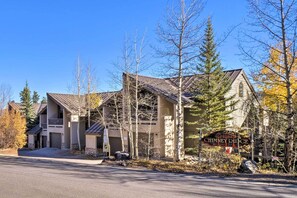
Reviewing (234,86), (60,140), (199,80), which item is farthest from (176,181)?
(60,140)

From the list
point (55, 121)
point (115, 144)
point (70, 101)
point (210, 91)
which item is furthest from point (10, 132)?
point (210, 91)

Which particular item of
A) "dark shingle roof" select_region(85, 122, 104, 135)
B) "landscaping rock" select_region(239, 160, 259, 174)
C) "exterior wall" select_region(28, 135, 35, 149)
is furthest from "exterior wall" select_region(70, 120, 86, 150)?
"landscaping rock" select_region(239, 160, 259, 174)

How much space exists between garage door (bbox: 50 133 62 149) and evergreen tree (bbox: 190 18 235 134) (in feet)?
60.6

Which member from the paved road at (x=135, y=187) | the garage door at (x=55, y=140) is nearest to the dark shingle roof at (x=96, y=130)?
the garage door at (x=55, y=140)

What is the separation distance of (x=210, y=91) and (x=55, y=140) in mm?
21653

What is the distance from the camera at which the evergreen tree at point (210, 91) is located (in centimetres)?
2236

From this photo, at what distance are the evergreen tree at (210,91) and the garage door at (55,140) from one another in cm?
1848

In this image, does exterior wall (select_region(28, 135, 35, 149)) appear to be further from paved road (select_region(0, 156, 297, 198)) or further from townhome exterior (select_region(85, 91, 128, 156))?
paved road (select_region(0, 156, 297, 198))

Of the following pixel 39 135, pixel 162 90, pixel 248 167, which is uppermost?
pixel 162 90

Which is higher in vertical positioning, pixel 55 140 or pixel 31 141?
pixel 55 140

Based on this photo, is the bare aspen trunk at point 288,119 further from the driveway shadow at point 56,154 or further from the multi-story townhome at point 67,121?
the multi-story townhome at point 67,121

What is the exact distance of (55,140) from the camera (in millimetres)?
34500

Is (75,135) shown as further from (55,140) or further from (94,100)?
(94,100)

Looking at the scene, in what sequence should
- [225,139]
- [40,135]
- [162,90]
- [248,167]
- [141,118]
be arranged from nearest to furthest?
[248,167] < [225,139] < [162,90] < [141,118] < [40,135]
